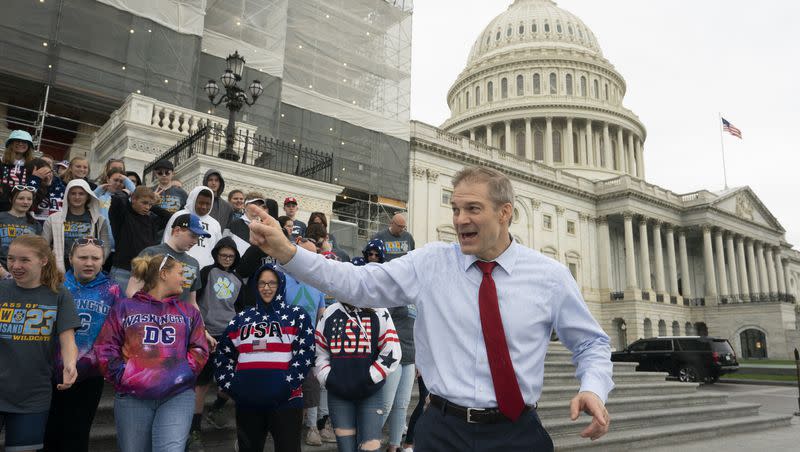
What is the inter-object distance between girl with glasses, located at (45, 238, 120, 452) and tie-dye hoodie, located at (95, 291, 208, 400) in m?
0.33

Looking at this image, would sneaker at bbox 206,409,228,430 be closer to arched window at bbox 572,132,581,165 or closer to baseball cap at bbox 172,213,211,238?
baseball cap at bbox 172,213,211,238

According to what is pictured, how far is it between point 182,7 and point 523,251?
2223 cm

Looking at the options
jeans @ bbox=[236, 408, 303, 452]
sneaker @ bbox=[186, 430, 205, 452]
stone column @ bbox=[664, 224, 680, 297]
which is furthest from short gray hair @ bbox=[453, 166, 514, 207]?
stone column @ bbox=[664, 224, 680, 297]

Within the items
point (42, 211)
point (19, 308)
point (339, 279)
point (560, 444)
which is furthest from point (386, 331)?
point (42, 211)

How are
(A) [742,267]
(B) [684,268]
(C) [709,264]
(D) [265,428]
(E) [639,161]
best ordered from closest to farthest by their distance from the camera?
(D) [265,428], (C) [709,264], (B) [684,268], (A) [742,267], (E) [639,161]

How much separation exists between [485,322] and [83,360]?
318cm

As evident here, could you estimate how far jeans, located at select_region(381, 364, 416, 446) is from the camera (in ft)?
16.9

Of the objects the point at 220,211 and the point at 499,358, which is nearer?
the point at 499,358

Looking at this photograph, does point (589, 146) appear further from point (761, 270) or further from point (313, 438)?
point (313, 438)

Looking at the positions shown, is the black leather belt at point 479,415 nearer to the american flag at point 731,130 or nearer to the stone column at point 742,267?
the american flag at point 731,130

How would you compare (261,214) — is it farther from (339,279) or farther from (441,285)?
(441,285)

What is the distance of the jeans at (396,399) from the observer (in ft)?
16.9

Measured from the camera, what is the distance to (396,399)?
5.94 metres

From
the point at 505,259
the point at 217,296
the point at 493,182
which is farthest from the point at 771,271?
the point at 493,182
